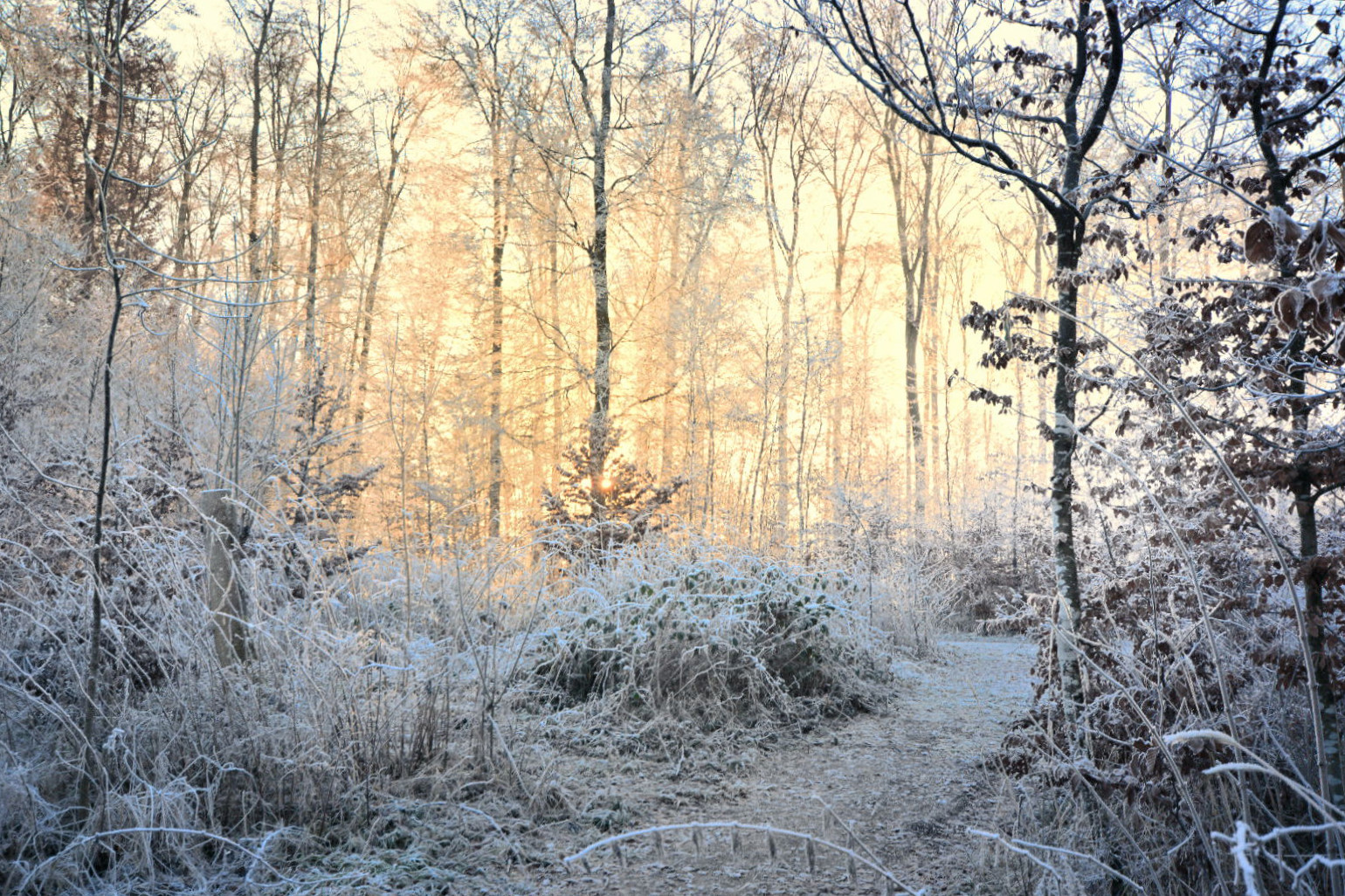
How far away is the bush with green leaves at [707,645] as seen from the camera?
461cm

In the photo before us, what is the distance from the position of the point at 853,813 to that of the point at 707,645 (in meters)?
1.34

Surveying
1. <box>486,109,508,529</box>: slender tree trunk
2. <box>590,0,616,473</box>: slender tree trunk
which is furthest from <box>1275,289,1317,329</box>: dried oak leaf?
<box>486,109,508,529</box>: slender tree trunk

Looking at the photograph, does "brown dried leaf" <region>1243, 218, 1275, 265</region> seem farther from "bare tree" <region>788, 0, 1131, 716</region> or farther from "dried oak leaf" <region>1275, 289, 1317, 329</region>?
"bare tree" <region>788, 0, 1131, 716</region>

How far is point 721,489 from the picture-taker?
11.3 meters

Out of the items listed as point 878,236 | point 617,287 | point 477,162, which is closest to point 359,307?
point 477,162

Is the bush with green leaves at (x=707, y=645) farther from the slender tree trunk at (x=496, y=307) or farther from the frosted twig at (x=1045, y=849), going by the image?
the slender tree trunk at (x=496, y=307)

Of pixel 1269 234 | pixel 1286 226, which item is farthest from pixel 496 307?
pixel 1286 226

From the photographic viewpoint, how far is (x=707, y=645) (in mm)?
4562

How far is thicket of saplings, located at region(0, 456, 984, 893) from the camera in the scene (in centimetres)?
267

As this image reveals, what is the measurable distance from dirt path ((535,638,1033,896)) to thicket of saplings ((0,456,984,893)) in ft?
0.85

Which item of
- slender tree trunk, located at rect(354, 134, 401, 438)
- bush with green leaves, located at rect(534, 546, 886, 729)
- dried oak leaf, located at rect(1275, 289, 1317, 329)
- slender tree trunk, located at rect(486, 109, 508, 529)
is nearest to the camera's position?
dried oak leaf, located at rect(1275, 289, 1317, 329)

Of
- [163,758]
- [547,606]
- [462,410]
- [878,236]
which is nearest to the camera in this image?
[163,758]

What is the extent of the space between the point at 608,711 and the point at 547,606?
1009mm

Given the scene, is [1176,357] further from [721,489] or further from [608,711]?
[721,489]
